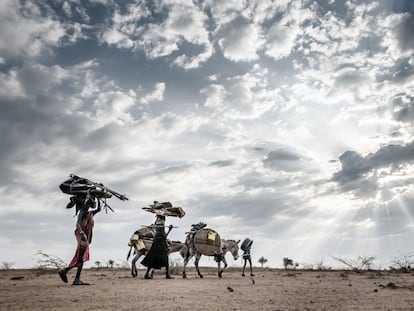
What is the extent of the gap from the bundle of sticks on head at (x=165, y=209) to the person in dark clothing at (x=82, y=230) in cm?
391

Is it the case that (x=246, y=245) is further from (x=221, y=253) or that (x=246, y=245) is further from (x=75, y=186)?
(x=75, y=186)

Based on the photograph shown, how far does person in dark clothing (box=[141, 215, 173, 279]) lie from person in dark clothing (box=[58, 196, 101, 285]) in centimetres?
362

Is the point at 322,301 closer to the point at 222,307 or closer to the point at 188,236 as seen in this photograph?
the point at 222,307

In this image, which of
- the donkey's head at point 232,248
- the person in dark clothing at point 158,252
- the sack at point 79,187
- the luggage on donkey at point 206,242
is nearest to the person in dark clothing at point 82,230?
the sack at point 79,187

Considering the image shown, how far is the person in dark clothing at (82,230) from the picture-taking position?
39.5ft

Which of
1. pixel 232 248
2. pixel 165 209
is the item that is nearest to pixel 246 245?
pixel 232 248

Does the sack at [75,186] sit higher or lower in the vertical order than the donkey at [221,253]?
higher

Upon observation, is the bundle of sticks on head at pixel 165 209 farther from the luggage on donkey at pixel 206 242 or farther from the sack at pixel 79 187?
the sack at pixel 79 187

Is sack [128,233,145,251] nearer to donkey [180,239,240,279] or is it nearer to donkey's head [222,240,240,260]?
donkey [180,239,240,279]

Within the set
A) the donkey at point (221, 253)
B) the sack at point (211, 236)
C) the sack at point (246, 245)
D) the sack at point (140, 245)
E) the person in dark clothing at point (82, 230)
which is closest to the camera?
the person in dark clothing at point (82, 230)

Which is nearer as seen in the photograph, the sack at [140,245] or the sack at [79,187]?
the sack at [79,187]

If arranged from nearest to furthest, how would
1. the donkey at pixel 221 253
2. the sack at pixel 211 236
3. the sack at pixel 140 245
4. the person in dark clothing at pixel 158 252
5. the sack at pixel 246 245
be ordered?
the person in dark clothing at pixel 158 252, the sack at pixel 140 245, the donkey at pixel 221 253, the sack at pixel 211 236, the sack at pixel 246 245

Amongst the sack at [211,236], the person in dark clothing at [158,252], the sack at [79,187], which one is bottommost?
the person in dark clothing at [158,252]

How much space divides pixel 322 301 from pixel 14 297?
6806 millimetres
